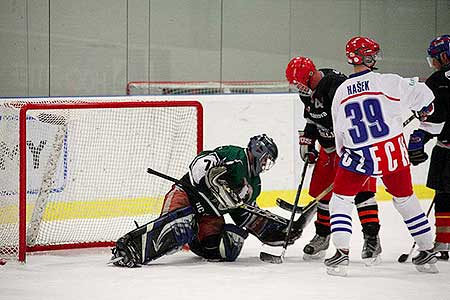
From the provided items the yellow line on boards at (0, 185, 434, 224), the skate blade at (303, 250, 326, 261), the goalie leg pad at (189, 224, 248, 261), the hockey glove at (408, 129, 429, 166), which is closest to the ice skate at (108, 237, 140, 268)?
the goalie leg pad at (189, 224, 248, 261)

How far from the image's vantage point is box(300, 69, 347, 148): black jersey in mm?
5859

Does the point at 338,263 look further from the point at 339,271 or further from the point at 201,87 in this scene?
the point at 201,87

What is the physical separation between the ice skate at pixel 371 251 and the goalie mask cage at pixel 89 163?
3.77ft

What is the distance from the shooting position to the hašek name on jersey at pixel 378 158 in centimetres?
539

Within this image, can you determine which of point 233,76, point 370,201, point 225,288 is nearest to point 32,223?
point 225,288

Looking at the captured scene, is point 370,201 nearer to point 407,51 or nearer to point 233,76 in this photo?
point 233,76

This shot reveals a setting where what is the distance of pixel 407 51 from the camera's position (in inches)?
408

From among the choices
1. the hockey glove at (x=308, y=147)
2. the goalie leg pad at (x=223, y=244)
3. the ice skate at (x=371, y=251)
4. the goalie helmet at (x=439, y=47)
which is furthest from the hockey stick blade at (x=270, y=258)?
the goalie helmet at (x=439, y=47)

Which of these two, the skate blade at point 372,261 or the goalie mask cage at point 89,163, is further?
the goalie mask cage at point 89,163

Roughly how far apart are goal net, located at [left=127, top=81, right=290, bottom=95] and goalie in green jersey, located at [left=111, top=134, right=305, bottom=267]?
3186 millimetres

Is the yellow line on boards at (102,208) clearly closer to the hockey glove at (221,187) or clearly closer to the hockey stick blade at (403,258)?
the hockey glove at (221,187)

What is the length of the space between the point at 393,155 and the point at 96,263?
5.23ft

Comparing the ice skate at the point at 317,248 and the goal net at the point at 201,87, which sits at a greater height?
the goal net at the point at 201,87

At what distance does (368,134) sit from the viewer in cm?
539
